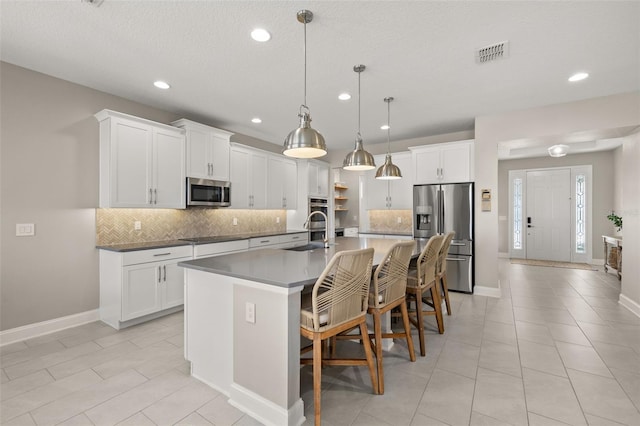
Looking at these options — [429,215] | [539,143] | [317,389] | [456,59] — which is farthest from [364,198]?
[317,389]

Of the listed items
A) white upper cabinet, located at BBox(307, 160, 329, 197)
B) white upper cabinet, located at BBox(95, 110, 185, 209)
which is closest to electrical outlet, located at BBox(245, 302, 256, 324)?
white upper cabinet, located at BBox(95, 110, 185, 209)

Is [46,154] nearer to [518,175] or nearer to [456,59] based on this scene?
[456,59]

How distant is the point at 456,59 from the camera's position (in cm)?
283

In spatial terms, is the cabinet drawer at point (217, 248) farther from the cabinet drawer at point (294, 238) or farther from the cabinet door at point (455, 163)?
the cabinet door at point (455, 163)

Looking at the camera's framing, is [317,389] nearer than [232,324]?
Yes

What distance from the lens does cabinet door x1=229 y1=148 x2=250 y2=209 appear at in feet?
16.1

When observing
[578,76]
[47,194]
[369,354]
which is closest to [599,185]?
[578,76]

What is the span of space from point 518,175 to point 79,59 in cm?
910

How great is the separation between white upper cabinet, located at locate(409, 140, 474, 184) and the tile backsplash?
299cm

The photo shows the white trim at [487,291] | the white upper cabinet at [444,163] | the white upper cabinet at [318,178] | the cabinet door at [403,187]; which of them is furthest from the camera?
the white upper cabinet at [318,178]

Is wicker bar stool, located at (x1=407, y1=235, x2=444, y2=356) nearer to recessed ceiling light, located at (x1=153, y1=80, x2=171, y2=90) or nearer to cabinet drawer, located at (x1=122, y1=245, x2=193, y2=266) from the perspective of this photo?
cabinet drawer, located at (x1=122, y1=245, x2=193, y2=266)

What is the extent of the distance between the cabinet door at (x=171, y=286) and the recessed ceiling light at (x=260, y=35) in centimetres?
266

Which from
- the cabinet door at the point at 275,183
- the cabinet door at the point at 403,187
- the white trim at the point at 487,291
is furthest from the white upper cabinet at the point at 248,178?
the white trim at the point at 487,291

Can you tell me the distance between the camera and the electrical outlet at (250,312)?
184 cm
